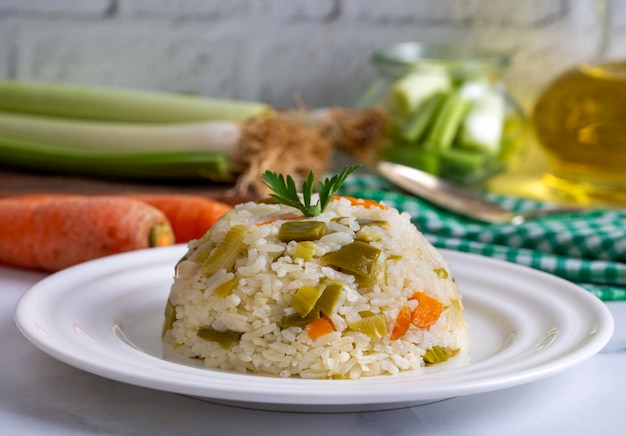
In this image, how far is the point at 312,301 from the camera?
1.46 metres

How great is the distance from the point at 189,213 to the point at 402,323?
3.37 ft

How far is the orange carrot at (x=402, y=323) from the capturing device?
1.50m

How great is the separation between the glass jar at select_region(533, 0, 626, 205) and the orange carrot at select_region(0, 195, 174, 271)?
132 centimetres

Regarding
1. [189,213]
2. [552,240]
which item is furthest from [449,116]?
[189,213]

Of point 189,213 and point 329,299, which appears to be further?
point 189,213

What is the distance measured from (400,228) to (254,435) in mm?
480

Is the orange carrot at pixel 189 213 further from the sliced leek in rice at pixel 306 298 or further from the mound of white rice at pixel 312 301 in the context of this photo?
the sliced leek in rice at pixel 306 298

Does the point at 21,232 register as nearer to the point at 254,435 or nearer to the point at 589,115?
the point at 254,435

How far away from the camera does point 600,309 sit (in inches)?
63.3

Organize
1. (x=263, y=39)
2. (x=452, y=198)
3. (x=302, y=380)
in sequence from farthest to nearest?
(x=263, y=39), (x=452, y=198), (x=302, y=380)

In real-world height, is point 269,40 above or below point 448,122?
above

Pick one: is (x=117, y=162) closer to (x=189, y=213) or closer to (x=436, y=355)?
(x=189, y=213)

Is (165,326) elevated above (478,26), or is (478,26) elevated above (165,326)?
(478,26)

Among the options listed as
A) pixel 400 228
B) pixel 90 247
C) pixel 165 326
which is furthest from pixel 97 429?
pixel 90 247
